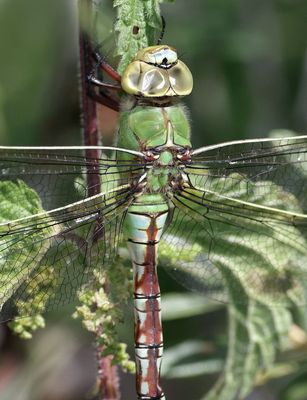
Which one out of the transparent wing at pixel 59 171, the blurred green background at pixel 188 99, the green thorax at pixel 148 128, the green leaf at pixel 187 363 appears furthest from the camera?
the blurred green background at pixel 188 99

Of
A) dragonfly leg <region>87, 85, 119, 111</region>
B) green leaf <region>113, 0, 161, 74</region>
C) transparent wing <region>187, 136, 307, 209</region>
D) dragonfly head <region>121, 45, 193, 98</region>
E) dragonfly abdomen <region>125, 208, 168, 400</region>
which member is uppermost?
green leaf <region>113, 0, 161, 74</region>

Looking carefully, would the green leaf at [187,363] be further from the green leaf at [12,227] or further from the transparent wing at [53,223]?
the green leaf at [12,227]

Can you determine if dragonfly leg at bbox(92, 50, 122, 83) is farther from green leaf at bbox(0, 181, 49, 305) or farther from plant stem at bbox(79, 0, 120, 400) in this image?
green leaf at bbox(0, 181, 49, 305)

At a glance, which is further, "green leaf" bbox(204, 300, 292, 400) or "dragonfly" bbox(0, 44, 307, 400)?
"green leaf" bbox(204, 300, 292, 400)

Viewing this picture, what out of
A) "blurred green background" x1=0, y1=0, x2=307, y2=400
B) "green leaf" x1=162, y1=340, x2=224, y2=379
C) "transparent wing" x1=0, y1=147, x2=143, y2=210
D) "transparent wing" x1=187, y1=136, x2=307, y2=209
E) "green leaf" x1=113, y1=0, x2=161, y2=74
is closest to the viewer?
"green leaf" x1=113, y1=0, x2=161, y2=74

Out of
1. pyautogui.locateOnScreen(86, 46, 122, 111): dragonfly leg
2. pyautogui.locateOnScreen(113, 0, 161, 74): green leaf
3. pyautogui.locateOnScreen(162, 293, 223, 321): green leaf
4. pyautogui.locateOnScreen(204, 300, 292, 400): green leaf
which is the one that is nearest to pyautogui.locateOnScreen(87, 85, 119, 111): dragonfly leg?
pyautogui.locateOnScreen(86, 46, 122, 111): dragonfly leg

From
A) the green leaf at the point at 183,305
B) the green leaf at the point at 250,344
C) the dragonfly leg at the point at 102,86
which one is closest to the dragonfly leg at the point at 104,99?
the dragonfly leg at the point at 102,86

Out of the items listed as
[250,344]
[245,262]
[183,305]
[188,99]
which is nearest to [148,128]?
[245,262]

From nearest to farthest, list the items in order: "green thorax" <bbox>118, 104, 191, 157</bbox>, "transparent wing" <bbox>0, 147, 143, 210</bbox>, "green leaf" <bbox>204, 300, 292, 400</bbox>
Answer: "transparent wing" <bbox>0, 147, 143, 210</bbox>, "green thorax" <bbox>118, 104, 191, 157</bbox>, "green leaf" <bbox>204, 300, 292, 400</bbox>
